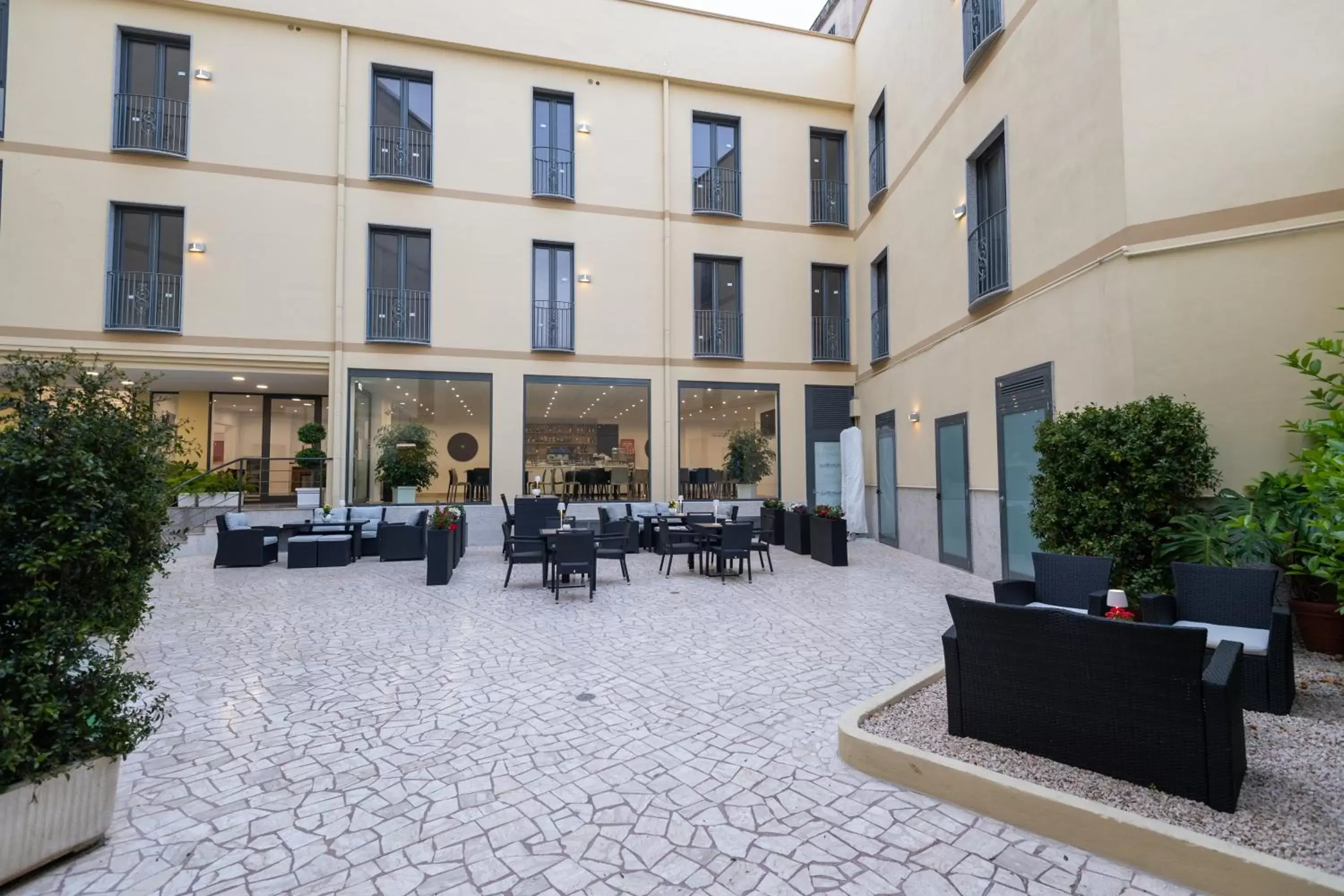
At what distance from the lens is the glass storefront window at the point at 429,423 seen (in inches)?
456

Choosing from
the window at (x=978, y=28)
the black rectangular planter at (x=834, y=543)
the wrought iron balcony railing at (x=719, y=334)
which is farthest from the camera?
the wrought iron balcony railing at (x=719, y=334)

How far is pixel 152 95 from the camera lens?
10781mm

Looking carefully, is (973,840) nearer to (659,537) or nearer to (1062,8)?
(1062,8)

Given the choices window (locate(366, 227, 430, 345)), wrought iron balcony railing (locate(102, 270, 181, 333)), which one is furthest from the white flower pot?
wrought iron balcony railing (locate(102, 270, 181, 333))

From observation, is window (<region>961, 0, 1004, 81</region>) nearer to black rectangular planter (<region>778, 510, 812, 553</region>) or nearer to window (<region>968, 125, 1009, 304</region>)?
window (<region>968, 125, 1009, 304</region>)

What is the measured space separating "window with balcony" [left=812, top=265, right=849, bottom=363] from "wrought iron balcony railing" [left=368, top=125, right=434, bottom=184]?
818 centimetres

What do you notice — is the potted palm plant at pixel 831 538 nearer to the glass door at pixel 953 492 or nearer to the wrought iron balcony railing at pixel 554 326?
the glass door at pixel 953 492

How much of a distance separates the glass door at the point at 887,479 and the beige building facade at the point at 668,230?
0.12 metres

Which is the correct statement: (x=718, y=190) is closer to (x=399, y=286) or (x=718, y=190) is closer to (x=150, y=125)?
(x=399, y=286)

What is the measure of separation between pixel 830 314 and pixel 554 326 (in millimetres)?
6013

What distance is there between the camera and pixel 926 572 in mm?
8562

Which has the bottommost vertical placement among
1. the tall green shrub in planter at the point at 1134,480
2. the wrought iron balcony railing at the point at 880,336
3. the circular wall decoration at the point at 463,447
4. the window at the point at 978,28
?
the tall green shrub in planter at the point at 1134,480

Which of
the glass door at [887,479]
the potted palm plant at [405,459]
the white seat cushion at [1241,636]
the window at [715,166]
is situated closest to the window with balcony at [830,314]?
the glass door at [887,479]

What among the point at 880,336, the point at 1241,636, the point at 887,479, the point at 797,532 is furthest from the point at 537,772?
the point at 880,336
